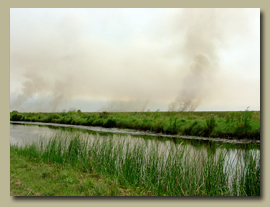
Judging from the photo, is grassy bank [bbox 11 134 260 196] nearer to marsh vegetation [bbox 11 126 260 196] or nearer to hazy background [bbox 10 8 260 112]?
marsh vegetation [bbox 11 126 260 196]

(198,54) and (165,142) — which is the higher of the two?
(198,54)

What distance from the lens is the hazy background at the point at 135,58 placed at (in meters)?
3.52

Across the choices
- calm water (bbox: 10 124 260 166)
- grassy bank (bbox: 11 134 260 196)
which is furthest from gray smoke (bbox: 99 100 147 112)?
grassy bank (bbox: 11 134 260 196)

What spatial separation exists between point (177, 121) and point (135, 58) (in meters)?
1.93

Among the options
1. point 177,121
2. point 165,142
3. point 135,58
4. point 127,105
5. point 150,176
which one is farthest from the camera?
point 177,121

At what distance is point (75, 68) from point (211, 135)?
11.0ft

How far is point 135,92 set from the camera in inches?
159

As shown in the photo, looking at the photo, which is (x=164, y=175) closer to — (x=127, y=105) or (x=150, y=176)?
(x=150, y=176)

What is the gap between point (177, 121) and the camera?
480cm

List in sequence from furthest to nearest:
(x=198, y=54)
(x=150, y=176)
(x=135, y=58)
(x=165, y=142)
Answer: (x=165, y=142) < (x=135, y=58) < (x=198, y=54) < (x=150, y=176)

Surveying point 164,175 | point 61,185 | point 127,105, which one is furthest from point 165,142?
point 61,185

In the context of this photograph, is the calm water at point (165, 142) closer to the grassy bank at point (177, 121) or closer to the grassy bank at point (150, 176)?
the grassy bank at point (150, 176)

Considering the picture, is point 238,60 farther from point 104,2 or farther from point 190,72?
point 104,2

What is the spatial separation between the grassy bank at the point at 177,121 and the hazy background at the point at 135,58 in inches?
11.0
